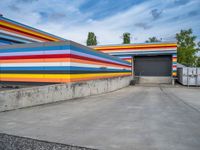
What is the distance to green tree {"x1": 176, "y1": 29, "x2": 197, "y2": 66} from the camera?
42.4 m

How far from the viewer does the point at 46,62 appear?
9781 mm

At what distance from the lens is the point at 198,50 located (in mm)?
44750

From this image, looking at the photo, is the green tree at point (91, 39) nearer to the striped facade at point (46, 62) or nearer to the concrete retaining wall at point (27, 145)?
the striped facade at point (46, 62)

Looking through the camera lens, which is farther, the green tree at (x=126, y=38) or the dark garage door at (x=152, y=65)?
the green tree at (x=126, y=38)

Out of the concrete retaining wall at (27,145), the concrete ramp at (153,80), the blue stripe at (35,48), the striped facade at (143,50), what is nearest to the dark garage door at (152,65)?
the concrete ramp at (153,80)

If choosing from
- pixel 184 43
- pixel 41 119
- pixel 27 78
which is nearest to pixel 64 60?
pixel 27 78

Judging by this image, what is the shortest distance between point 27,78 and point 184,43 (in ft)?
145

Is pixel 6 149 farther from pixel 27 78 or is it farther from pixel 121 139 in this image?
pixel 27 78

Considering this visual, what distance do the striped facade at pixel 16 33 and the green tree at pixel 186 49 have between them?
121ft

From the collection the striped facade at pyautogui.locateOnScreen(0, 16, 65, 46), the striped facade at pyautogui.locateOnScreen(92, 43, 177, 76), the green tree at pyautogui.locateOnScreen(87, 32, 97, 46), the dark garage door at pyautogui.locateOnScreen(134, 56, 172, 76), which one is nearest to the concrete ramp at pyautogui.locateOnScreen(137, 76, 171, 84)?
the dark garage door at pyautogui.locateOnScreen(134, 56, 172, 76)

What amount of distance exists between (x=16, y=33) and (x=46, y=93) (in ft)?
31.6

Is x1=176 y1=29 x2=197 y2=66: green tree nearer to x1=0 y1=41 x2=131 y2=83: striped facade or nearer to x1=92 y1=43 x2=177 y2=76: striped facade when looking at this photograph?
x1=92 y1=43 x2=177 y2=76: striped facade

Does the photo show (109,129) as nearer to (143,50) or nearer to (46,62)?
(46,62)

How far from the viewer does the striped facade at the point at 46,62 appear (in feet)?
31.0
